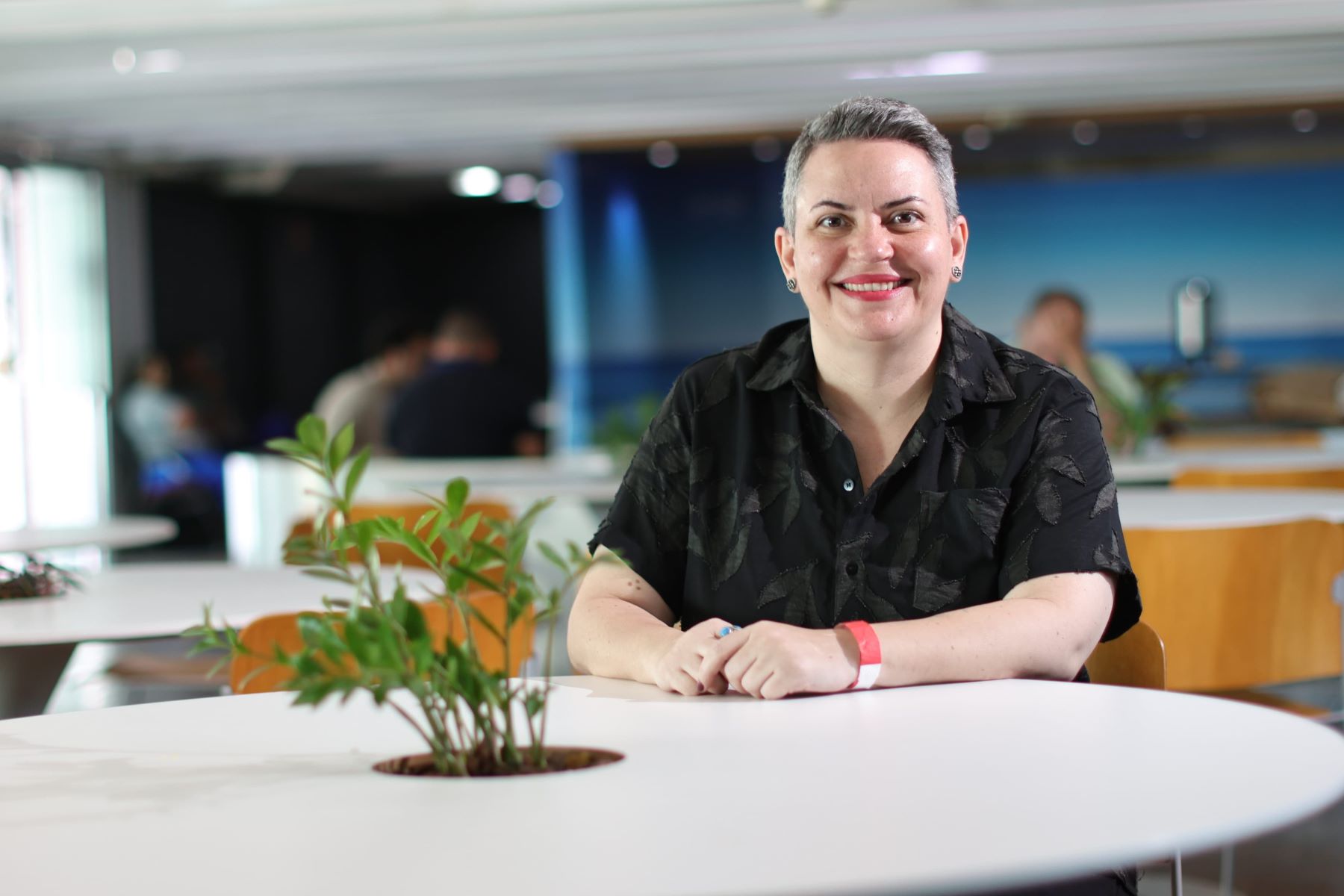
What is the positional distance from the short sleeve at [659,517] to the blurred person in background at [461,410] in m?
4.80

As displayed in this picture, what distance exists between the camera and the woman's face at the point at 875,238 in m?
1.80

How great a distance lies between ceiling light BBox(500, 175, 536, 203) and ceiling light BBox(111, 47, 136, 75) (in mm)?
5496

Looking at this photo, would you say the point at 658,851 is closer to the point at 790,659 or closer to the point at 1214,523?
the point at 790,659

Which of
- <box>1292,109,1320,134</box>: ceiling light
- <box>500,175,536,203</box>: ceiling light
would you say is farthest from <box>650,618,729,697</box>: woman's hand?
<box>500,175,536,203</box>: ceiling light

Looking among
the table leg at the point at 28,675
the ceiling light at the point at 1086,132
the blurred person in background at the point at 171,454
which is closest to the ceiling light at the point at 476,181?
the blurred person in background at the point at 171,454

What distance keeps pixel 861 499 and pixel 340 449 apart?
2.62ft

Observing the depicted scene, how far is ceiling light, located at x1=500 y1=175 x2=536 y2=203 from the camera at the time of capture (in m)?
14.5

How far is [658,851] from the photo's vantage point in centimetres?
94

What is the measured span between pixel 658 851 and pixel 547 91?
946 centimetres

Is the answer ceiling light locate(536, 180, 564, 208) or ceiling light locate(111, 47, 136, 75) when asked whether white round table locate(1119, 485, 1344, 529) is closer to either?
ceiling light locate(111, 47, 136, 75)

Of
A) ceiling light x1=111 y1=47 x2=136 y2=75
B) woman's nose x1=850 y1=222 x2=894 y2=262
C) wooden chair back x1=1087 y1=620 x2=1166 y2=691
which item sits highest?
ceiling light x1=111 y1=47 x2=136 y2=75

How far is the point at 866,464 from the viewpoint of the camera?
1.84 m

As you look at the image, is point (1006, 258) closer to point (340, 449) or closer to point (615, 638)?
point (615, 638)

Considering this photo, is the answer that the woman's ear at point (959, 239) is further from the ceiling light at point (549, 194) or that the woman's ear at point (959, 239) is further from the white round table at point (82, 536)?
the ceiling light at point (549, 194)
